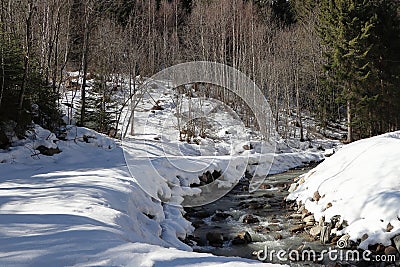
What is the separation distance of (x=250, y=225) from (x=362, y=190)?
109 inches

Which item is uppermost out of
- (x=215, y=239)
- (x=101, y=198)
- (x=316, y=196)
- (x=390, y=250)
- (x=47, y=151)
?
(x=47, y=151)

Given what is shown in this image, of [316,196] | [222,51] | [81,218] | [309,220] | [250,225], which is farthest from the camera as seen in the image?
[222,51]

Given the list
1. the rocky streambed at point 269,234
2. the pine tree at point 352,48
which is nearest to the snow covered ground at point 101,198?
the rocky streambed at point 269,234

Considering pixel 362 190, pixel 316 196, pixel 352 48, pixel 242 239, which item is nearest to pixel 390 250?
pixel 362 190

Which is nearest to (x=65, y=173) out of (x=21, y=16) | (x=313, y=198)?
(x=313, y=198)

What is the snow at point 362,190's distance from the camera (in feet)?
21.9

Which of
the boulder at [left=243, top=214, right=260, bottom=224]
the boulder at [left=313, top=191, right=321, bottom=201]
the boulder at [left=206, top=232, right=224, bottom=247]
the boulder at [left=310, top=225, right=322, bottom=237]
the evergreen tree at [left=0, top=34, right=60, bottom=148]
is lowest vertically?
the boulder at [left=206, top=232, right=224, bottom=247]

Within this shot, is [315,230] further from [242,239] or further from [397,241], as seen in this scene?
[397,241]

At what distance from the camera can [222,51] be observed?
981 inches

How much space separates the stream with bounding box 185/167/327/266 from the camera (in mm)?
7086

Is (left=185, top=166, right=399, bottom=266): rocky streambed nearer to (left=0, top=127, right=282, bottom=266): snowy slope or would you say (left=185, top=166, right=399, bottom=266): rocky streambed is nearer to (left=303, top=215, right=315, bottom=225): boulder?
(left=303, top=215, right=315, bottom=225): boulder

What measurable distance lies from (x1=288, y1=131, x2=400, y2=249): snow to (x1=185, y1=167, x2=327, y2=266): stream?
2.52 ft

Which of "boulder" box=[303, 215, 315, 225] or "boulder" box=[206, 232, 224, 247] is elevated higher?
"boulder" box=[303, 215, 315, 225]

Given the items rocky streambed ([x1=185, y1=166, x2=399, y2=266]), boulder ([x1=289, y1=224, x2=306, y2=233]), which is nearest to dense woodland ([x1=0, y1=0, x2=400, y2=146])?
rocky streambed ([x1=185, y1=166, x2=399, y2=266])
